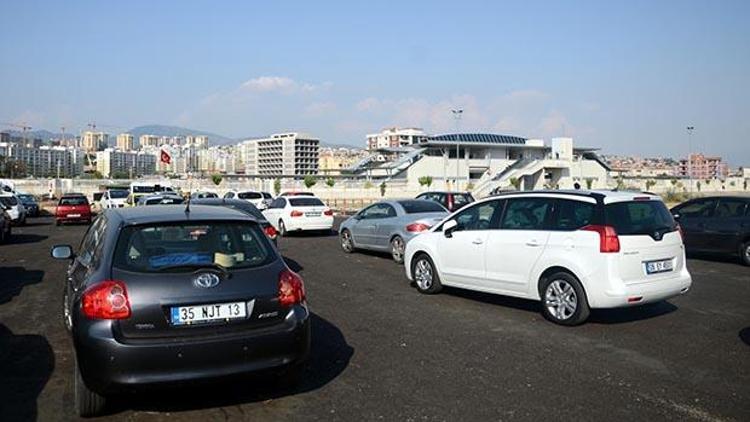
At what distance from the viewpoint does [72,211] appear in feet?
96.0

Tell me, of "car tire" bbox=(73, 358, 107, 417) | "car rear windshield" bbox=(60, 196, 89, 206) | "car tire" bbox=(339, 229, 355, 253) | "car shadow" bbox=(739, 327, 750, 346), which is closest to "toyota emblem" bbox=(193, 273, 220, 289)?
"car tire" bbox=(73, 358, 107, 417)

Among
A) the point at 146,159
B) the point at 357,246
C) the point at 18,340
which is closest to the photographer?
the point at 18,340

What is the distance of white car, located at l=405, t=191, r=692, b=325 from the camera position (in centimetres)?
768

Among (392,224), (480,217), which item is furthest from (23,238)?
(480,217)

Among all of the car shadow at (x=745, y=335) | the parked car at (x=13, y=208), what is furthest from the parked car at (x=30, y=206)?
the car shadow at (x=745, y=335)

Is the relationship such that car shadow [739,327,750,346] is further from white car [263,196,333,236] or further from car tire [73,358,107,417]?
white car [263,196,333,236]

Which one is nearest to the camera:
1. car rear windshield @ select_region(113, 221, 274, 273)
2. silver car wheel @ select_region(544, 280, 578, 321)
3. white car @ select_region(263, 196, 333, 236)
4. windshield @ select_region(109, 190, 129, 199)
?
car rear windshield @ select_region(113, 221, 274, 273)

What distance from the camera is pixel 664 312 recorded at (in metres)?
8.80

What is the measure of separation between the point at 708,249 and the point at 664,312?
23.0 feet

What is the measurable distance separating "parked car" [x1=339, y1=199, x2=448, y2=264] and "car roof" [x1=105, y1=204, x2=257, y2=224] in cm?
848

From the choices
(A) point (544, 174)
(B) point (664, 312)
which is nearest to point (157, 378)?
(B) point (664, 312)

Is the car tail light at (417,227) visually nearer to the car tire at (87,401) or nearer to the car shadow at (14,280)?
the car shadow at (14,280)

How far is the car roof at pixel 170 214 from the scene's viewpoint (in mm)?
5238

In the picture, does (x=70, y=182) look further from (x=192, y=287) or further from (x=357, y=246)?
(x=192, y=287)
